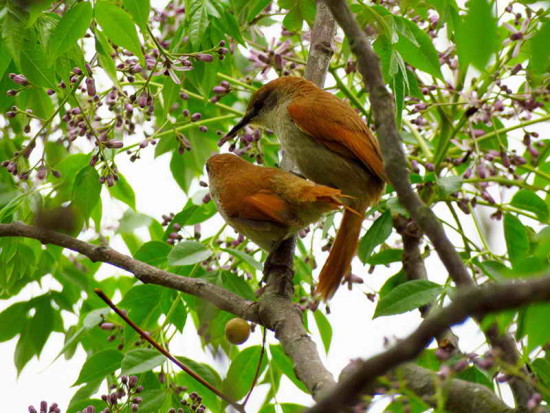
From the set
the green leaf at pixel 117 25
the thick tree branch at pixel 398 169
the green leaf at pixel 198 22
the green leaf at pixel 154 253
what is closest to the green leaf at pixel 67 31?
the green leaf at pixel 117 25

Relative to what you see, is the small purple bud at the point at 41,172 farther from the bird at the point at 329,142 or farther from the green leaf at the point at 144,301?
the bird at the point at 329,142

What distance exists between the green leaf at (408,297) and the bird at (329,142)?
0.99m

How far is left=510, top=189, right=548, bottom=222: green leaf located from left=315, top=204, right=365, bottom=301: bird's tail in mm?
662

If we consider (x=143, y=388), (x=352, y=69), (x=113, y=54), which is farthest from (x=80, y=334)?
(x=352, y=69)

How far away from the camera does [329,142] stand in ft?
12.0

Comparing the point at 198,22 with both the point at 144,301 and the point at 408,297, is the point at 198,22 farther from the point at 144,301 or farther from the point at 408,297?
the point at 408,297

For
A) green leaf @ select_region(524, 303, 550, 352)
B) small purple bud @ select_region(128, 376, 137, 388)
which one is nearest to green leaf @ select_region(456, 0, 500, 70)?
green leaf @ select_region(524, 303, 550, 352)

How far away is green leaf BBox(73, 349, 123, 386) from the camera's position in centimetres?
269

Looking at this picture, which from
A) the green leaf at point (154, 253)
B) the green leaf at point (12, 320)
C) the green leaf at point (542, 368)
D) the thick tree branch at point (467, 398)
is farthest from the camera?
the green leaf at point (12, 320)

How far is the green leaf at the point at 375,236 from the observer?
9.17 feet

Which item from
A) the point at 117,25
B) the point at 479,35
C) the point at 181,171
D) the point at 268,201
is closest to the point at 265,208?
the point at 268,201

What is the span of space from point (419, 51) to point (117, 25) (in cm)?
108

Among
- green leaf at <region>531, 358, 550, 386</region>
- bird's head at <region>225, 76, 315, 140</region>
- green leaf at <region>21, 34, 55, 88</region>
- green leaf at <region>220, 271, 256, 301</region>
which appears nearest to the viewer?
green leaf at <region>531, 358, 550, 386</region>

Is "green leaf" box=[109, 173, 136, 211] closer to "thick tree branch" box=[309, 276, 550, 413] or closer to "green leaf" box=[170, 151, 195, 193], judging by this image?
"green leaf" box=[170, 151, 195, 193]
